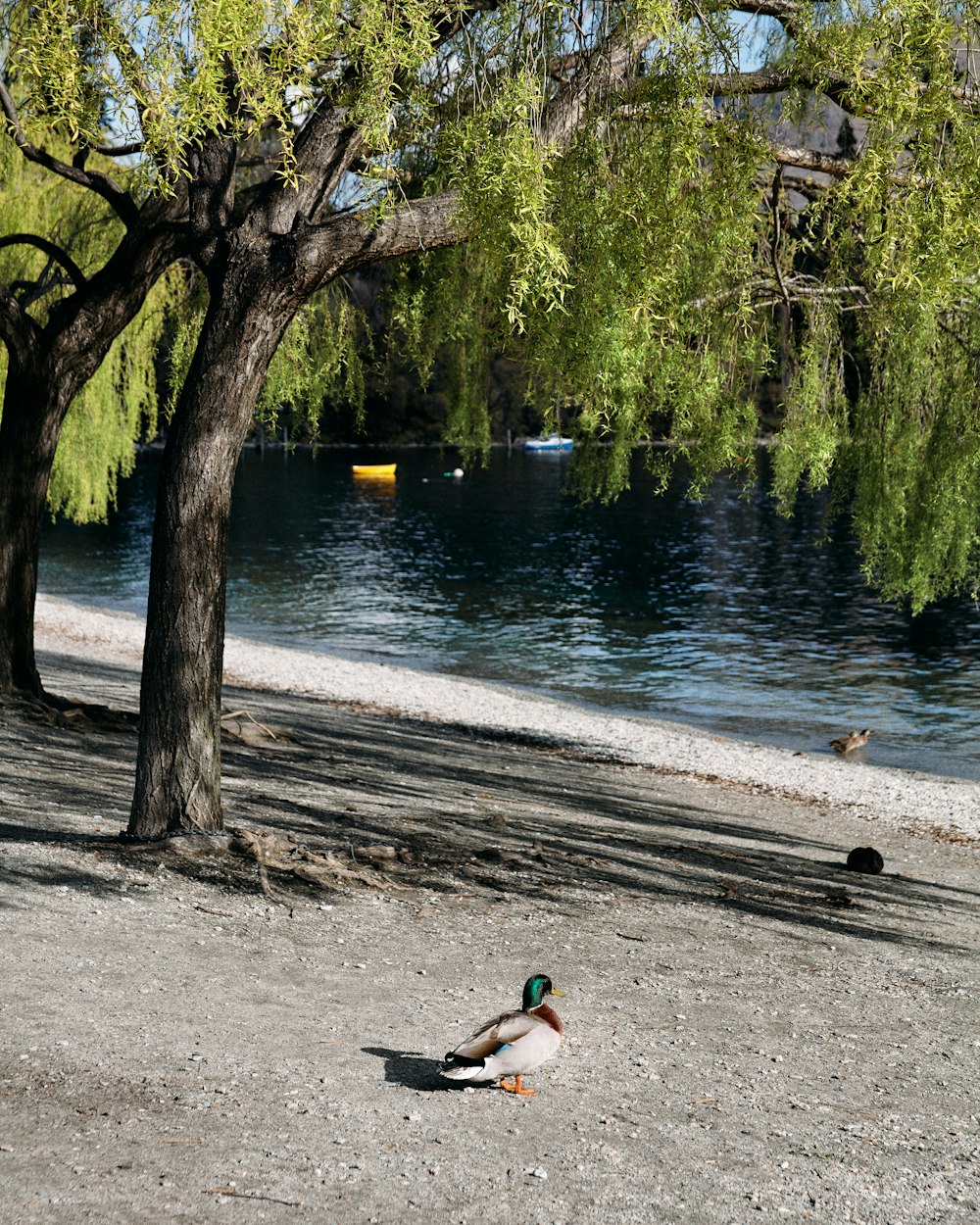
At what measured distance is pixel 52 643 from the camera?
26266 mm

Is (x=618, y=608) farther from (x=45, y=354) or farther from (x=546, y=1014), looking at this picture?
(x=546, y=1014)

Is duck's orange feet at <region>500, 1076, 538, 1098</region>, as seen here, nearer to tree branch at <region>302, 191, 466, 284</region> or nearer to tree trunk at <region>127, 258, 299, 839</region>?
tree trunk at <region>127, 258, 299, 839</region>

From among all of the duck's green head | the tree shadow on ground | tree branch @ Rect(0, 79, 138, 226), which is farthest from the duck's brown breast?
tree branch @ Rect(0, 79, 138, 226)

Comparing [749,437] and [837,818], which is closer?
[749,437]

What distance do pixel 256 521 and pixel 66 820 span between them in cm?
5631

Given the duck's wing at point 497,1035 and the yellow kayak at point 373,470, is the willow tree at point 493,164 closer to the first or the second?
the duck's wing at point 497,1035

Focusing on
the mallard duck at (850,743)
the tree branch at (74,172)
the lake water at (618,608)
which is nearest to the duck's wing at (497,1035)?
the tree branch at (74,172)

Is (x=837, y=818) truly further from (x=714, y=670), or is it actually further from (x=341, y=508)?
(x=341, y=508)

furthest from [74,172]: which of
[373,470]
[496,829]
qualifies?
[373,470]

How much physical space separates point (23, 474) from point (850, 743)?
14.0 m

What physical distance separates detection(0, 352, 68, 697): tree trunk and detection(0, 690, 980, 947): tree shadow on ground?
1.10m

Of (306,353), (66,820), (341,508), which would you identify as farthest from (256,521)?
(66,820)

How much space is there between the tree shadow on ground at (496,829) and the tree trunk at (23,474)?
3.61 ft

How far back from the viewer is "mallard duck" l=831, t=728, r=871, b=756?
69.0 feet
